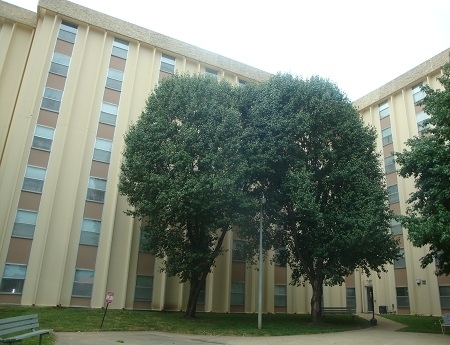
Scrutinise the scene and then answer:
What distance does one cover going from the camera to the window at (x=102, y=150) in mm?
27047

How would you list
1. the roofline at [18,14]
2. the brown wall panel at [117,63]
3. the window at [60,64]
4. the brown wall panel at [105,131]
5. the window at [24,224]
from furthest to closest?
the brown wall panel at [117,63]
the roofline at [18,14]
the window at [60,64]
the brown wall panel at [105,131]
the window at [24,224]

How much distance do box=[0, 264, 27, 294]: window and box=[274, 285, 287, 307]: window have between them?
61.5ft

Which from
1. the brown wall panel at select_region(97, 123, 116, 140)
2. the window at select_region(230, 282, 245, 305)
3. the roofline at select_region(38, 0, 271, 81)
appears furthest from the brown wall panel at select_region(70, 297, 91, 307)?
the roofline at select_region(38, 0, 271, 81)

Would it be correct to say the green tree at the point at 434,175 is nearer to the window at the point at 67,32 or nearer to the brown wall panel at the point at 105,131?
the brown wall panel at the point at 105,131

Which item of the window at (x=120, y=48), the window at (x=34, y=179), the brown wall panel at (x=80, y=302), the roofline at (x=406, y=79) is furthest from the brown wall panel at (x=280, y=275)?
the window at (x=120, y=48)

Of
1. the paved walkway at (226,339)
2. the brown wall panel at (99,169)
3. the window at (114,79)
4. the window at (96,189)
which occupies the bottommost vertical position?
the paved walkway at (226,339)

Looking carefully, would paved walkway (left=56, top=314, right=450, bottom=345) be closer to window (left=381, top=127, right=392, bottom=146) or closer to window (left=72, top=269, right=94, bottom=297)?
window (left=72, top=269, right=94, bottom=297)

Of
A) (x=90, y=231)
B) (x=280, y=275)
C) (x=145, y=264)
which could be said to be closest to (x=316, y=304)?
(x=280, y=275)

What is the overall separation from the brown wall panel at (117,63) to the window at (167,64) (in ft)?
10.3

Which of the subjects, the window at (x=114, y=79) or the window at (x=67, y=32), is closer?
the window at (x=67, y=32)

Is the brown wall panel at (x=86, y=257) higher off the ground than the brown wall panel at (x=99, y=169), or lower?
lower

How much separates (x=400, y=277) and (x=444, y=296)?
13.1ft

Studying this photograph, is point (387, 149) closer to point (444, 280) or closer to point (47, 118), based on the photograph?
point (444, 280)

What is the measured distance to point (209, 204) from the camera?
744 inches
